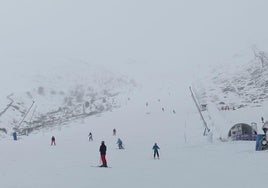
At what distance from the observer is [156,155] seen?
29.6 metres

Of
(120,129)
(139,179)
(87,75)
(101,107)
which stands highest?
(87,75)

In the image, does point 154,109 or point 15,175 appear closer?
point 15,175

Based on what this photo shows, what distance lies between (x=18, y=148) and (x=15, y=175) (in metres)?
16.7

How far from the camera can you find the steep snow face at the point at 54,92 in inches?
2936

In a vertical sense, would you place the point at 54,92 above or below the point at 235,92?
above

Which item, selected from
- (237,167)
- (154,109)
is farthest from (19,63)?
(237,167)

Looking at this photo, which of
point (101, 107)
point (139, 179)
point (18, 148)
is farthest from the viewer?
point (101, 107)

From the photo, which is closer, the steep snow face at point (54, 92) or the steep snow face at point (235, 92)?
the steep snow face at point (235, 92)

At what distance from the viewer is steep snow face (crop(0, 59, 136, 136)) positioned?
74.6m

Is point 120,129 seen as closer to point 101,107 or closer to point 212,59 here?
point 101,107

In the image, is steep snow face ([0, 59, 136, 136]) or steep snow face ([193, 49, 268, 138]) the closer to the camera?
steep snow face ([193, 49, 268, 138])

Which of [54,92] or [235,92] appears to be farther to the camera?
[54,92]

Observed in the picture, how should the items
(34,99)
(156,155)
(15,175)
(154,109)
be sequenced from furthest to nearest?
(34,99), (154,109), (156,155), (15,175)

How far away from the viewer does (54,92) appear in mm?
102625
